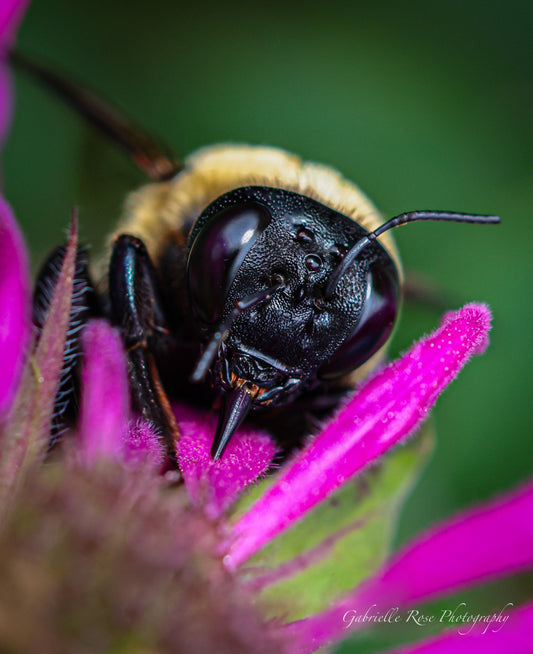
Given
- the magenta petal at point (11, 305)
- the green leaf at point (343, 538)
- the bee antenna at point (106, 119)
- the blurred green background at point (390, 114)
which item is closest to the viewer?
the magenta petal at point (11, 305)

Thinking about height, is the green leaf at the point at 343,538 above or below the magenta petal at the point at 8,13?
below

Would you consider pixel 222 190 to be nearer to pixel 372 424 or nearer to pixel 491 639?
pixel 372 424

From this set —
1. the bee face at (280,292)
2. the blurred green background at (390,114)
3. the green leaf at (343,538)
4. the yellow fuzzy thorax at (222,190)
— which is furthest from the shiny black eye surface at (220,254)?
the blurred green background at (390,114)

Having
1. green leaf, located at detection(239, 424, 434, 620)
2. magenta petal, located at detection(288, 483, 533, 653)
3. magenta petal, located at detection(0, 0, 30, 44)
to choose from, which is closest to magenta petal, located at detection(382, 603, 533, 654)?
magenta petal, located at detection(288, 483, 533, 653)

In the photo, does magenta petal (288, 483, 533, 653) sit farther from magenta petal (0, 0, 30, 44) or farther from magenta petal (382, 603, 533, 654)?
magenta petal (0, 0, 30, 44)

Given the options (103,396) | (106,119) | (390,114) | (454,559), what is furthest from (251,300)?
(390,114)

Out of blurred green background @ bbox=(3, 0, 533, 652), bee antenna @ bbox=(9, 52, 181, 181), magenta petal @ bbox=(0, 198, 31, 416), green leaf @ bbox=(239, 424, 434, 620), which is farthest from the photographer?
blurred green background @ bbox=(3, 0, 533, 652)

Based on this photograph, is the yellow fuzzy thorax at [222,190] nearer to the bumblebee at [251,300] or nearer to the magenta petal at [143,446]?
the bumblebee at [251,300]
